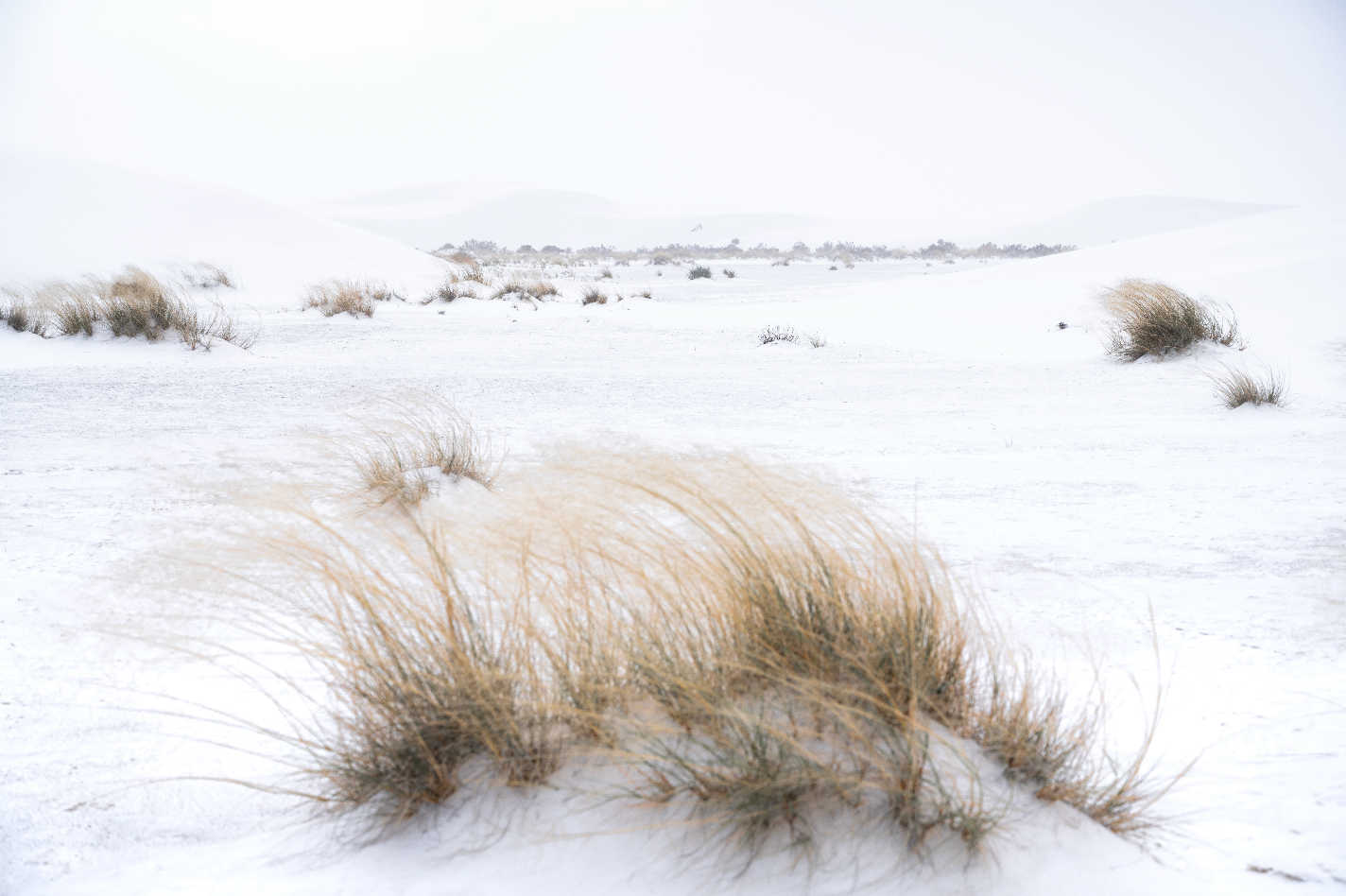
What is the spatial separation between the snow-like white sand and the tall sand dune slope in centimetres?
912

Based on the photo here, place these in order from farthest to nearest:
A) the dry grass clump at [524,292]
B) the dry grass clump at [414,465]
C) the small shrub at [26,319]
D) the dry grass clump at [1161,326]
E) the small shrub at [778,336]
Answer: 1. the dry grass clump at [524,292]
2. the small shrub at [778,336]
3. the small shrub at [26,319]
4. the dry grass clump at [1161,326]
5. the dry grass clump at [414,465]

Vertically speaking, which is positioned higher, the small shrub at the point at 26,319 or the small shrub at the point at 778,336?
the small shrub at the point at 26,319

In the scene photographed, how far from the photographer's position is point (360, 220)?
93.4 meters

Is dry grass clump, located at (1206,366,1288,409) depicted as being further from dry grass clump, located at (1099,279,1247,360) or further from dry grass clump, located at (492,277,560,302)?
dry grass clump, located at (492,277,560,302)

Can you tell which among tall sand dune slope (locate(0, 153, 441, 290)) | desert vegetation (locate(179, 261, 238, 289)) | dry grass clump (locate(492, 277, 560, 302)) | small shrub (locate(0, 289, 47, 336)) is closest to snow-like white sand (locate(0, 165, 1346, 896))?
small shrub (locate(0, 289, 47, 336))

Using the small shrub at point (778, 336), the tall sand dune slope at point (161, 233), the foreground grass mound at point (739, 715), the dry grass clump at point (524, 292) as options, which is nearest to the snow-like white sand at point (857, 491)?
the foreground grass mound at point (739, 715)

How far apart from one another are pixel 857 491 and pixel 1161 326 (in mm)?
5173

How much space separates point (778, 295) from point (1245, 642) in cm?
1490

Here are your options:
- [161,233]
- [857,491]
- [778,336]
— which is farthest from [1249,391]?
[161,233]

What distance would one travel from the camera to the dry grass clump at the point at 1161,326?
285 inches

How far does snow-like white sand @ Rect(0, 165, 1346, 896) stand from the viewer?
1435mm

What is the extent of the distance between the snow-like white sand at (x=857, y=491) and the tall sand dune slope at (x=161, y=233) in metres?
9.12

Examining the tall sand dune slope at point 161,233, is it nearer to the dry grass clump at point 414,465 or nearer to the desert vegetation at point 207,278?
the desert vegetation at point 207,278

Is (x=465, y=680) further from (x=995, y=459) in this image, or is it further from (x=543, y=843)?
(x=995, y=459)
